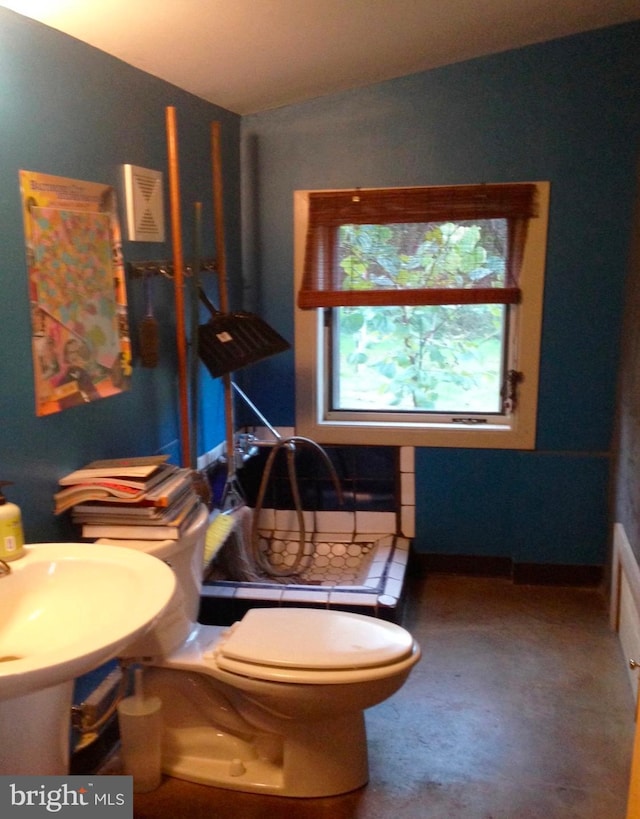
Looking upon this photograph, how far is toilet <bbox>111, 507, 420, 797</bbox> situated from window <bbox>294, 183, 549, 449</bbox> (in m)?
1.24

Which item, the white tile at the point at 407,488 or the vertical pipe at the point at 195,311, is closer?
the vertical pipe at the point at 195,311

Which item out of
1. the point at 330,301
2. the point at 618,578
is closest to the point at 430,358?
the point at 330,301

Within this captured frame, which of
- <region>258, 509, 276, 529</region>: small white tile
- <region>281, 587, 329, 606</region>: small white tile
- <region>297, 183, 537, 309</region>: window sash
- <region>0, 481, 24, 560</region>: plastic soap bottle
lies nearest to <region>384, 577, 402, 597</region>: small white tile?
<region>281, 587, 329, 606</region>: small white tile

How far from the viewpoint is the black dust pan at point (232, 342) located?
7.80 ft

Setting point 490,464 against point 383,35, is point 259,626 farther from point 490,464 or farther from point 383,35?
point 383,35

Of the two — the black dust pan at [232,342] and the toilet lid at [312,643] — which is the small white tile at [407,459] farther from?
the toilet lid at [312,643]

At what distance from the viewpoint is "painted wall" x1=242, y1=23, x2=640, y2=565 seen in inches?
107

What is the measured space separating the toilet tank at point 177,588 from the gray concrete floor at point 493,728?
406 millimetres

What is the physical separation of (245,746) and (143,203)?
4.96ft

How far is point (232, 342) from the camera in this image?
2412 millimetres

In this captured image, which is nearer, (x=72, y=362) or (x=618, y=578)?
(x=72, y=362)

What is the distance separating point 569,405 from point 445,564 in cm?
82

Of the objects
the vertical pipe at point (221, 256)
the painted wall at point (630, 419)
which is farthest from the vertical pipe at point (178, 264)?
the painted wall at point (630, 419)

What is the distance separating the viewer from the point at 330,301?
2.99 metres
